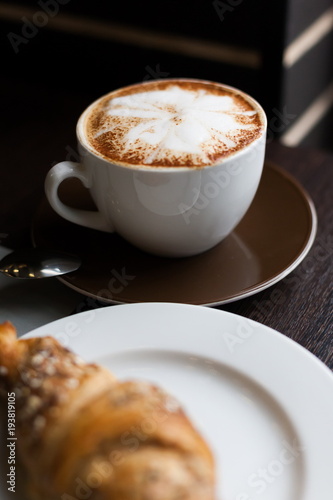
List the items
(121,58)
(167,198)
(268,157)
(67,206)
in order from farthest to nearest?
(121,58) → (268,157) → (67,206) → (167,198)

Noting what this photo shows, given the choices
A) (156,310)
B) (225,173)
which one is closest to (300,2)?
(225,173)

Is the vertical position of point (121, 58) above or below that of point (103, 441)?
below

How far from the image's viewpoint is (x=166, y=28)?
50.9 inches

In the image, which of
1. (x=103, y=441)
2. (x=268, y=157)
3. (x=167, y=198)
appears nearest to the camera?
(x=103, y=441)

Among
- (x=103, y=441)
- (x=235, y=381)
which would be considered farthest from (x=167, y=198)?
(x=103, y=441)

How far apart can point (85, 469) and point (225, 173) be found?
0.37m

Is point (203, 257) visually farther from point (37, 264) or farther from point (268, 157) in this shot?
point (268, 157)

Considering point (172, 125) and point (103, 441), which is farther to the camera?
point (172, 125)

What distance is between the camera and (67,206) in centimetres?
83

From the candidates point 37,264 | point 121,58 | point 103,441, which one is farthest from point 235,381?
point 121,58

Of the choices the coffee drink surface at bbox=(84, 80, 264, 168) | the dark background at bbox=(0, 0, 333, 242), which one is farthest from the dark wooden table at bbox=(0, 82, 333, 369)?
the coffee drink surface at bbox=(84, 80, 264, 168)

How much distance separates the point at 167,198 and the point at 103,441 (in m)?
0.33

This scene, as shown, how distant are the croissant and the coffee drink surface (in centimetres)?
29

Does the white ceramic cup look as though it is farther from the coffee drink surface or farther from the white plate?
the white plate
